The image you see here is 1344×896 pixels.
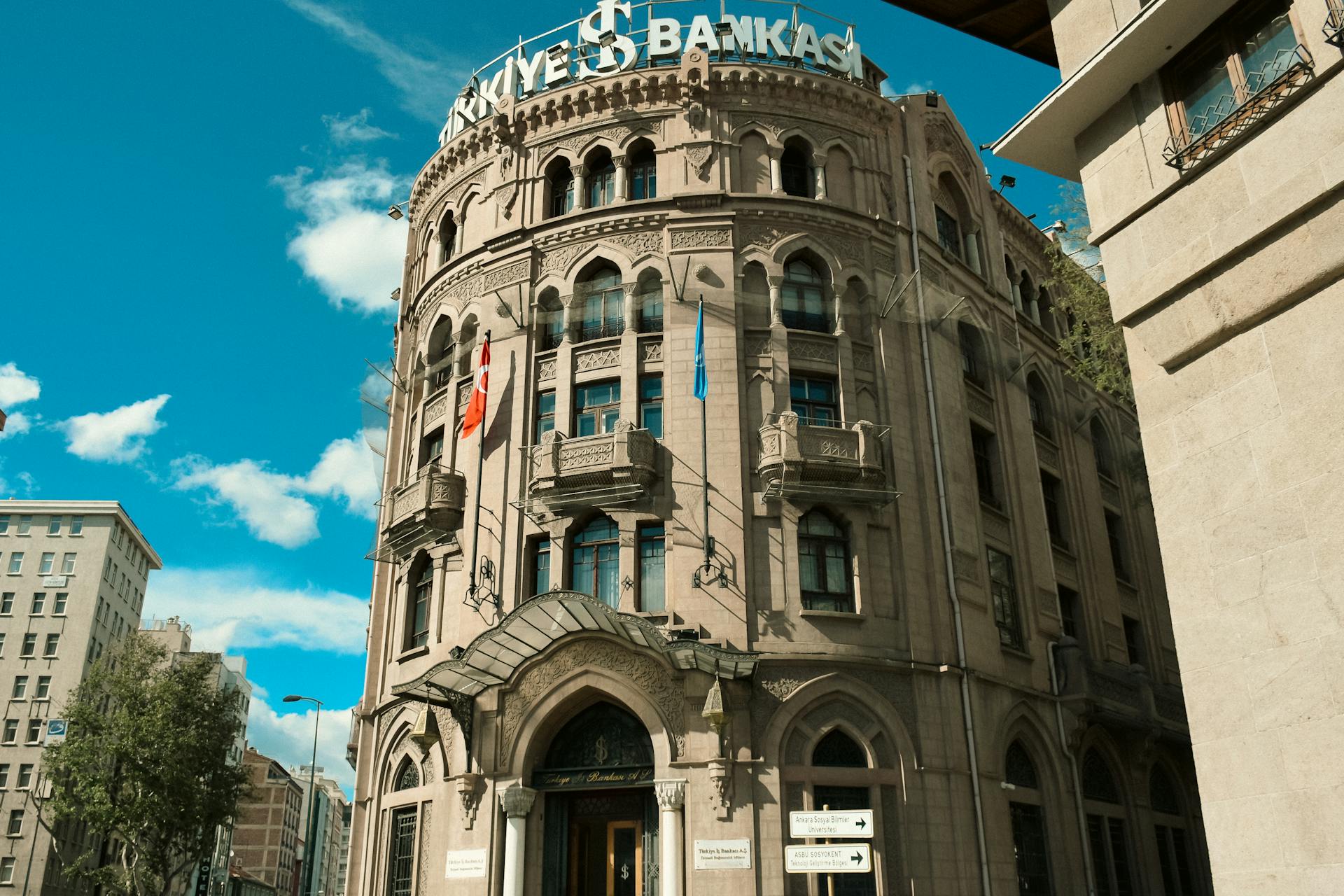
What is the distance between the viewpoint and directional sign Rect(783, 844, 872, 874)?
833 inches

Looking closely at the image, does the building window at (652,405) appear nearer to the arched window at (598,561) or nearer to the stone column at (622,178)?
the arched window at (598,561)

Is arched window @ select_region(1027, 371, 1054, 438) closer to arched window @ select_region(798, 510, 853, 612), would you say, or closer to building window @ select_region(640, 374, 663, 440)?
arched window @ select_region(798, 510, 853, 612)

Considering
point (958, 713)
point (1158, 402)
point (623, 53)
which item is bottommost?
point (958, 713)

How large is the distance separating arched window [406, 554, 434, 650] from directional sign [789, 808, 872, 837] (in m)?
11.7

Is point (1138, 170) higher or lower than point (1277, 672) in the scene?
higher

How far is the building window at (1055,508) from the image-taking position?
3369cm

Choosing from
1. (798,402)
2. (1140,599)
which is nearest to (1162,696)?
(1140,599)

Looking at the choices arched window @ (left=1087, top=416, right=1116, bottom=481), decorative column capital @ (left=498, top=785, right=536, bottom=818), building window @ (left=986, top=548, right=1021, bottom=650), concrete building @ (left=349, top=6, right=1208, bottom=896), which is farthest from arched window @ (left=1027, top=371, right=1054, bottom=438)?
decorative column capital @ (left=498, top=785, right=536, bottom=818)

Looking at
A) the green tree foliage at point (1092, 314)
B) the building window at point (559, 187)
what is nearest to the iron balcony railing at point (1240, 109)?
the green tree foliage at point (1092, 314)

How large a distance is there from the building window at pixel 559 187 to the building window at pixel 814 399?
344 inches

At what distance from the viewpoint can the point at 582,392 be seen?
1131 inches

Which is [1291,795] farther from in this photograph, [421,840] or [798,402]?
[421,840]

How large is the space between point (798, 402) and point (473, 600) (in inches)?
376

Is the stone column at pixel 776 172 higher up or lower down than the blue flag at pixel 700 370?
higher up
